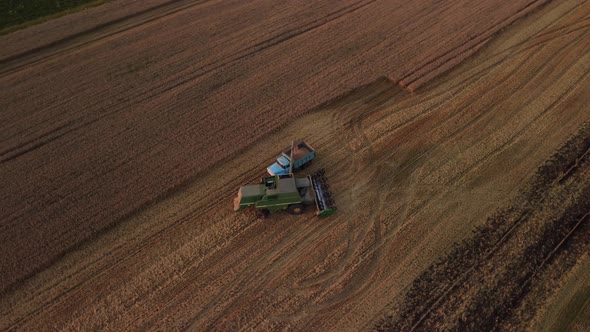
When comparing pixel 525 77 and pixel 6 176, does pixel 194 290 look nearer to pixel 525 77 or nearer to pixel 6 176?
pixel 6 176

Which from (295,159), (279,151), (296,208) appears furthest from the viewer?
(279,151)

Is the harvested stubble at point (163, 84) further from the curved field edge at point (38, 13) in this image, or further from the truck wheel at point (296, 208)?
the truck wheel at point (296, 208)

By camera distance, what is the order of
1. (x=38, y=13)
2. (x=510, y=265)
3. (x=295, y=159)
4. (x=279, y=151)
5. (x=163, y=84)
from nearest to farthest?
(x=510, y=265)
(x=295, y=159)
(x=279, y=151)
(x=163, y=84)
(x=38, y=13)

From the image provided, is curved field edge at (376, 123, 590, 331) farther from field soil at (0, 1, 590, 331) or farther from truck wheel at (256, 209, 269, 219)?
truck wheel at (256, 209, 269, 219)

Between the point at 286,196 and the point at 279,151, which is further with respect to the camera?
the point at 279,151

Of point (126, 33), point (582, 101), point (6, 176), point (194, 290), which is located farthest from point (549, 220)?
point (126, 33)

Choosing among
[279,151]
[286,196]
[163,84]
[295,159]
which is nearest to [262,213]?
[286,196]

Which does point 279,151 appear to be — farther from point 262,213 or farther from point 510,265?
point 510,265
